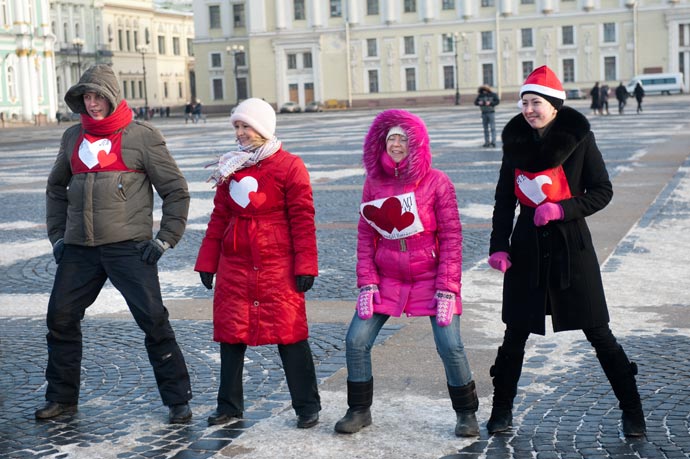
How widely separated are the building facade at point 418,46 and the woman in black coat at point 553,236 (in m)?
75.3

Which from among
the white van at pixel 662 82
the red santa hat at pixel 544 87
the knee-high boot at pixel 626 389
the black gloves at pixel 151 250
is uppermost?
the white van at pixel 662 82

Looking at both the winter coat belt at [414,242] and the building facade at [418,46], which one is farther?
the building facade at [418,46]

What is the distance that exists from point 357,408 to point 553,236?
119cm

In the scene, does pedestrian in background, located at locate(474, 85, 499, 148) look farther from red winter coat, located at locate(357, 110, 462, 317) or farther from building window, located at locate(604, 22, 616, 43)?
building window, located at locate(604, 22, 616, 43)

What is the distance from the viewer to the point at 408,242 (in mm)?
5207

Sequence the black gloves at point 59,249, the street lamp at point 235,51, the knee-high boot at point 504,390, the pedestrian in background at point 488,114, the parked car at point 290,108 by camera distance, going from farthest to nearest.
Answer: the street lamp at point 235,51 → the parked car at point 290,108 → the pedestrian in background at point 488,114 → the black gloves at point 59,249 → the knee-high boot at point 504,390

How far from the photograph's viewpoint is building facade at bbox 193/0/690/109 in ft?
266

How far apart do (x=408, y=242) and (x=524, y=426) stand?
102 cm

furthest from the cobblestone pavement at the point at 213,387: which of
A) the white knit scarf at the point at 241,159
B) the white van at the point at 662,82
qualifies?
the white van at the point at 662,82

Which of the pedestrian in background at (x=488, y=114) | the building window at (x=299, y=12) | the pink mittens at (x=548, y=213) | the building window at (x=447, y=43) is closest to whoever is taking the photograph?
the pink mittens at (x=548, y=213)

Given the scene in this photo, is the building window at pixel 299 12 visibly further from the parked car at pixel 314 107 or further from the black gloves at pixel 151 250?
the black gloves at pixel 151 250

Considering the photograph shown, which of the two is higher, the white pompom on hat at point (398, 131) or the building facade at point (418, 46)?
the building facade at point (418, 46)

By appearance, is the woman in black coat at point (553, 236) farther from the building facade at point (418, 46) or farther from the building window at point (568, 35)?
the building window at point (568, 35)

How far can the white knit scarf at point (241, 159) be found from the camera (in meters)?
5.35
